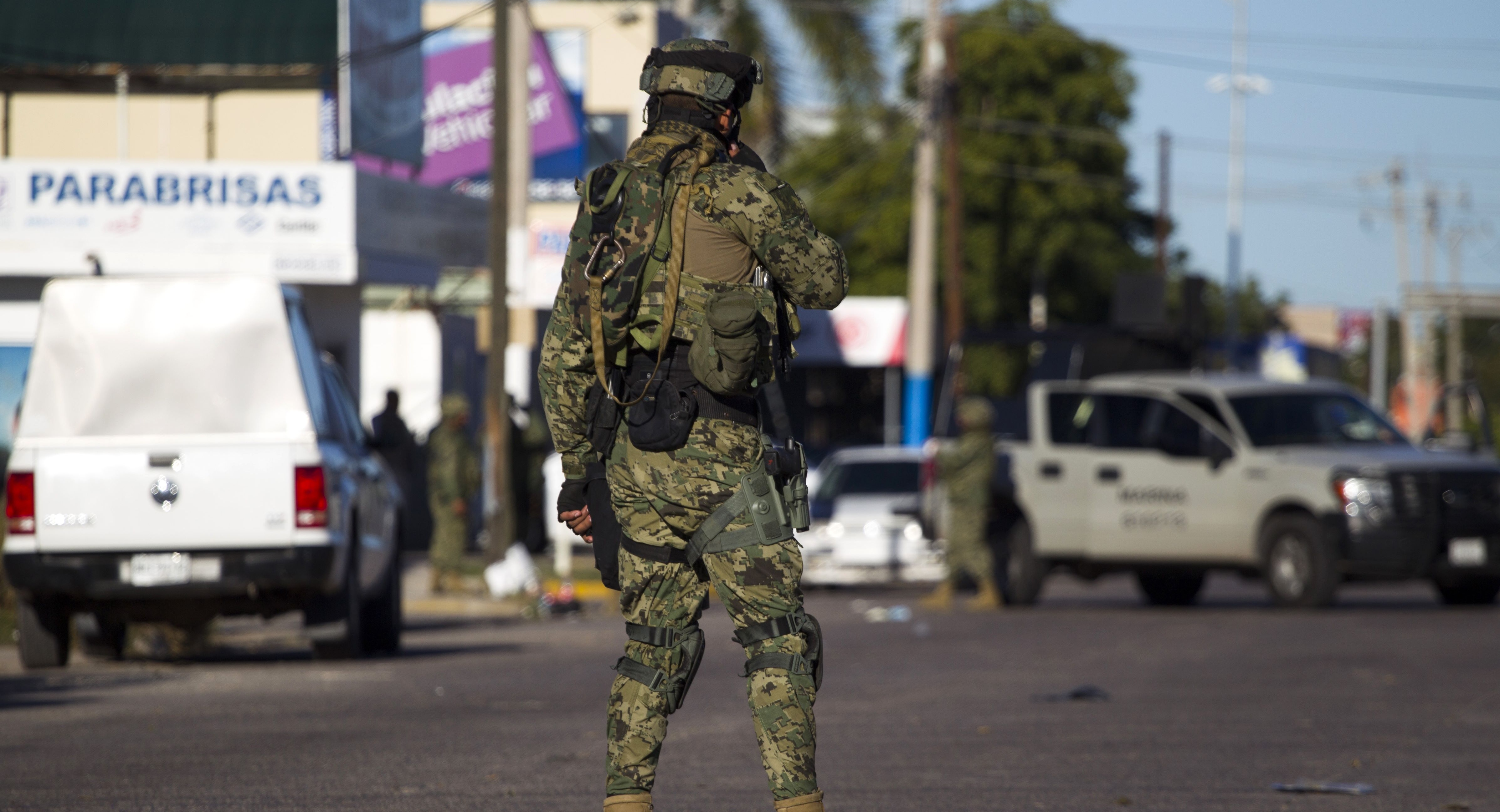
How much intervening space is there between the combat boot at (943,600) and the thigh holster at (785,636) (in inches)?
511

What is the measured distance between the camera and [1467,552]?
16.1 m

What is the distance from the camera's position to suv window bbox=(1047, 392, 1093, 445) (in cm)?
1794

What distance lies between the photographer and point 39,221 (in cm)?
2072

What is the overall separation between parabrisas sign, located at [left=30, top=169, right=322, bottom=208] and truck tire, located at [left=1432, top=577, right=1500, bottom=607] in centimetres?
1147

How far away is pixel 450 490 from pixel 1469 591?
907 cm

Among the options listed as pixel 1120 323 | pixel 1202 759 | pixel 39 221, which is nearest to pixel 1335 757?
pixel 1202 759

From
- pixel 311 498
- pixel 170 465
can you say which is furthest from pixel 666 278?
pixel 170 465

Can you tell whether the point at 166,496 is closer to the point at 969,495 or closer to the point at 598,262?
the point at 598,262

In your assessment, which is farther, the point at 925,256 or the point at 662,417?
the point at 925,256

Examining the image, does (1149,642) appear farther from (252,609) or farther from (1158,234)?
(1158,234)

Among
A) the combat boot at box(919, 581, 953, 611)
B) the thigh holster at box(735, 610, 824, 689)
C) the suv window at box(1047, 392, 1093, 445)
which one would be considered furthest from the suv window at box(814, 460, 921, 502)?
the thigh holster at box(735, 610, 824, 689)

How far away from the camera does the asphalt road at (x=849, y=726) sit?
666 centimetres

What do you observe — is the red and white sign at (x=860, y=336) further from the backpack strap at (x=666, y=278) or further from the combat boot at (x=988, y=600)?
the backpack strap at (x=666, y=278)

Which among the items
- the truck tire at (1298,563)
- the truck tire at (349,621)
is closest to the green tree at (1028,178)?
the truck tire at (1298,563)
